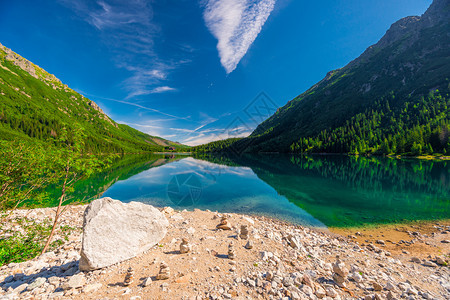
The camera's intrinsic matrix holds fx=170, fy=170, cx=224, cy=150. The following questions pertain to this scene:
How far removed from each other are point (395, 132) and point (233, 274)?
171201 mm

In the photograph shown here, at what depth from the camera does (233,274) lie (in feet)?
20.6

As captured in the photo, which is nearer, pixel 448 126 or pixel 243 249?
pixel 243 249

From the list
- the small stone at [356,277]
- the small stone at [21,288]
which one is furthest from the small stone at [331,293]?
the small stone at [21,288]

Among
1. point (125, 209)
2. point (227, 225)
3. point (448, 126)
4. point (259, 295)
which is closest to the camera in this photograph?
point (259, 295)

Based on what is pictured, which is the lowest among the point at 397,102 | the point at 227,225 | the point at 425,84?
the point at 227,225

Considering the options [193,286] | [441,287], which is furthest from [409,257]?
[193,286]

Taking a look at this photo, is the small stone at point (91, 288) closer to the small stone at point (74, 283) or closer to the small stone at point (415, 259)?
the small stone at point (74, 283)

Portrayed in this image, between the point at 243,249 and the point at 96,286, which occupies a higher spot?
the point at 96,286

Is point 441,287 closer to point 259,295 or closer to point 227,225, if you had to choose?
point 259,295

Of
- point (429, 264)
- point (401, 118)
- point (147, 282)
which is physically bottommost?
point (429, 264)

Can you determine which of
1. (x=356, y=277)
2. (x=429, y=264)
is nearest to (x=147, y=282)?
(x=356, y=277)

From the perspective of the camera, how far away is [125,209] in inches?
318

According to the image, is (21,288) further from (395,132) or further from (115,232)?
(395,132)

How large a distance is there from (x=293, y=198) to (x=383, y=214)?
9902 mm
